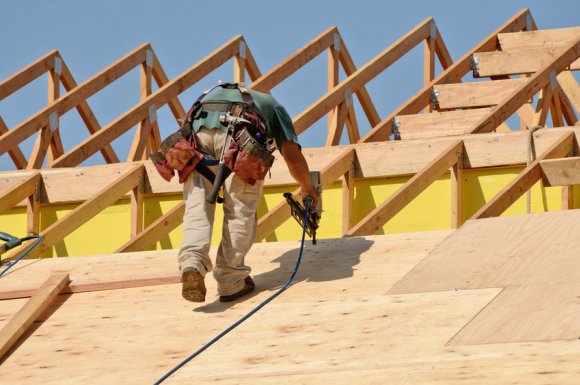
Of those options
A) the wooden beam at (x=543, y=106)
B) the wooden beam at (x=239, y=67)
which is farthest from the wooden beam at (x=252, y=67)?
the wooden beam at (x=543, y=106)

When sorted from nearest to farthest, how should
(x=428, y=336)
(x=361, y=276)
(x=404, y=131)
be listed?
(x=428, y=336) < (x=361, y=276) < (x=404, y=131)

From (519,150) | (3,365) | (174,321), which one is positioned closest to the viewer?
(3,365)

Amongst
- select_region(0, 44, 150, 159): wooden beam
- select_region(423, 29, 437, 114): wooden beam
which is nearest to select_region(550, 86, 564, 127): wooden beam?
select_region(423, 29, 437, 114): wooden beam

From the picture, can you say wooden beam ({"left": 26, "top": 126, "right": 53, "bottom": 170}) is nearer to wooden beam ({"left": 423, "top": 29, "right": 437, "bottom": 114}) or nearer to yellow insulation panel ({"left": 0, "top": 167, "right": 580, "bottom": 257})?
yellow insulation panel ({"left": 0, "top": 167, "right": 580, "bottom": 257})

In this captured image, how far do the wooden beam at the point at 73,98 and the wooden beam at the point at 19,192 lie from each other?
5.37 feet

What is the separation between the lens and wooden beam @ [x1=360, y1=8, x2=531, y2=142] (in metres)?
10.3

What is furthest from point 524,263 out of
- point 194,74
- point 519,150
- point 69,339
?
point 194,74

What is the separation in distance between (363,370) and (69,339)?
1622 millimetres

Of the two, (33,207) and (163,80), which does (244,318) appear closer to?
(33,207)

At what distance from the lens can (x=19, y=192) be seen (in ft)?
29.2

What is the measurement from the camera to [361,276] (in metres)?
5.62

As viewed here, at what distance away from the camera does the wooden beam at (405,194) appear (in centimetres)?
721

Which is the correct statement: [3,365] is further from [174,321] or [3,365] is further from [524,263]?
[524,263]

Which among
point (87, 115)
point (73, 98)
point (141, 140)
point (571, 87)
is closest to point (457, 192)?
point (141, 140)
